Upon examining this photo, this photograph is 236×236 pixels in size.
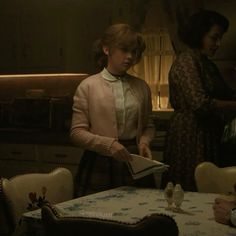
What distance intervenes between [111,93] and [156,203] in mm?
645

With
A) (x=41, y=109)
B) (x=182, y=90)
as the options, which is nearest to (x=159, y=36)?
(x=41, y=109)

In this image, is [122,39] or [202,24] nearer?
[122,39]

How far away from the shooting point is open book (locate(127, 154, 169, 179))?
6.82 ft

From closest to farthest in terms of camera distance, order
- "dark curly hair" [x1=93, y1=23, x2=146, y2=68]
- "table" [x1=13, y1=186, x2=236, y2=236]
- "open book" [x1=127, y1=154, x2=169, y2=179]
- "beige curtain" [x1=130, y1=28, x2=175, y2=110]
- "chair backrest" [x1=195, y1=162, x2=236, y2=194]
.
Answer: "table" [x1=13, y1=186, x2=236, y2=236], "open book" [x1=127, y1=154, x2=169, y2=179], "chair backrest" [x1=195, y1=162, x2=236, y2=194], "dark curly hair" [x1=93, y1=23, x2=146, y2=68], "beige curtain" [x1=130, y1=28, x2=175, y2=110]

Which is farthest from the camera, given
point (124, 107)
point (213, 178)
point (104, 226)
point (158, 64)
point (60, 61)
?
point (60, 61)

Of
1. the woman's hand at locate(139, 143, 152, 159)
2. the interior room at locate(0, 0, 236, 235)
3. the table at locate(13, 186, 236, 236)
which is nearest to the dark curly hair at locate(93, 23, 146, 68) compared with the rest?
the woman's hand at locate(139, 143, 152, 159)

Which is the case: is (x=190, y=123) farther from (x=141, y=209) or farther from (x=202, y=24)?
(x=141, y=209)

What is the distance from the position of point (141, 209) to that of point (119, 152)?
0.40 meters

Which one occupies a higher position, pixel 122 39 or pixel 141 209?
pixel 122 39

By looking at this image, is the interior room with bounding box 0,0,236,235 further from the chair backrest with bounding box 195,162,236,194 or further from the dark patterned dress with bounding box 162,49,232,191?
the chair backrest with bounding box 195,162,236,194

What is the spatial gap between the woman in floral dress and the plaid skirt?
0.33 metres


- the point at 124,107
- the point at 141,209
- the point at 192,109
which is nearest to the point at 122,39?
the point at 124,107

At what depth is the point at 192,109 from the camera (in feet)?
8.35

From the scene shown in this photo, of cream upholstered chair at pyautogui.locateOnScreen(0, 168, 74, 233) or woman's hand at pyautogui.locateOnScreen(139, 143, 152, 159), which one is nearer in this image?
cream upholstered chair at pyautogui.locateOnScreen(0, 168, 74, 233)
